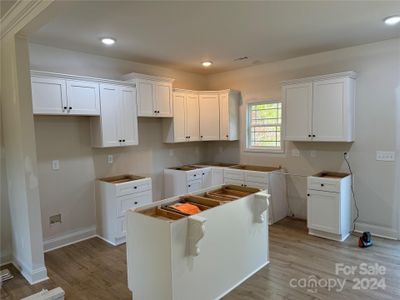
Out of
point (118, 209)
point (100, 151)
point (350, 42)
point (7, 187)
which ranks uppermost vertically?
point (350, 42)

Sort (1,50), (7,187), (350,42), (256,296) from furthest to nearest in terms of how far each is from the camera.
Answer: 1. (350,42)
2. (7,187)
3. (1,50)
4. (256,296)

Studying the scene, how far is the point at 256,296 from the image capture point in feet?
8.41

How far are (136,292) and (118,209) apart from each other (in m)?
1.62

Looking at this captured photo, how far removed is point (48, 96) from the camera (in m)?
3.37

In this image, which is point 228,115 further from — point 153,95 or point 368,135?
point 368,135

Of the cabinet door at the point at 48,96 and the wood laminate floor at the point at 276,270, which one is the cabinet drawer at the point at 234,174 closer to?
the wood laminate floor at the point at 276,270

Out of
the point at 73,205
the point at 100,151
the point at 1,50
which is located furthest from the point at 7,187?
the point at 1,50

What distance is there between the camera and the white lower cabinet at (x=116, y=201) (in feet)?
12.6

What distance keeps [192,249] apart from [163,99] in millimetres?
3017

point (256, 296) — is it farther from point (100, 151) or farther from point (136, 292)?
point (100, 151)

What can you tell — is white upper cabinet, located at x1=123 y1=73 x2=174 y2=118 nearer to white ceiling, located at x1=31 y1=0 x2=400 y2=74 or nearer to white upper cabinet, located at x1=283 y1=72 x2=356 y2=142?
white ceiling, located at x1=31 y1=0 x2=400 y2=74

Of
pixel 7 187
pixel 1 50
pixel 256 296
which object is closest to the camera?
pixel 256 296

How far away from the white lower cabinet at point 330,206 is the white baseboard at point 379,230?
17cm

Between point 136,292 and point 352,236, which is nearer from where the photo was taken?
point 136,292
